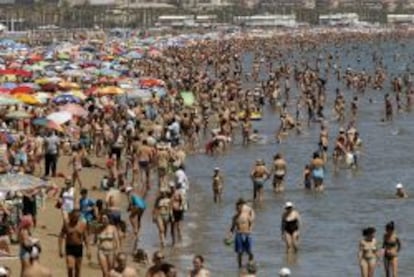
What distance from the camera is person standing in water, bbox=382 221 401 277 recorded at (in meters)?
15.4

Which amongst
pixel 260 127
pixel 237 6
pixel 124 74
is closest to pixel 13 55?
pixel 124 74

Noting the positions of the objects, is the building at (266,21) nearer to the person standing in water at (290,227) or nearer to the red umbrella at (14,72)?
the red umbrella at (14,72)

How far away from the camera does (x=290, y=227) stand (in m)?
17.6

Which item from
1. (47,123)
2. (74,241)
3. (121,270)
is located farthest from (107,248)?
(47,123)

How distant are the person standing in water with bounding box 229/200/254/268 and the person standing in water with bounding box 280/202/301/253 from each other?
2.55 feet

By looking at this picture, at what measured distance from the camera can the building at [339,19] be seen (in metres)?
172

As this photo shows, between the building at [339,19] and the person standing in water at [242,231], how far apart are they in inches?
6089

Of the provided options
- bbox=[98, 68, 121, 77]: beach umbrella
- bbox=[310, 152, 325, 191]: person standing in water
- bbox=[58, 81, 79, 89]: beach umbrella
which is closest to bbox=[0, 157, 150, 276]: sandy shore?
bbox=[310, 152, 325, 191]: person standing in water

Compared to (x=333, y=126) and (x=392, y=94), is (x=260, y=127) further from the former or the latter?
(x=392, y=94)

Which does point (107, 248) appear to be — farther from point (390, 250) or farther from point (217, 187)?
point (217, 187)

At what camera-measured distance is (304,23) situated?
178 m

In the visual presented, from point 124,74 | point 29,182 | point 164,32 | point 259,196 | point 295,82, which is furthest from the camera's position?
point 164,32

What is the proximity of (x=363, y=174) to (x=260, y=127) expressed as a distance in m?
10.4

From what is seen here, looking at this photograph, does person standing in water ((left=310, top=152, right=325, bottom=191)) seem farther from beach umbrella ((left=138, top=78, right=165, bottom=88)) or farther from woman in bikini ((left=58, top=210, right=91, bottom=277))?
beach umbrella ((left=138, top=78, right=165, bottom=88))
